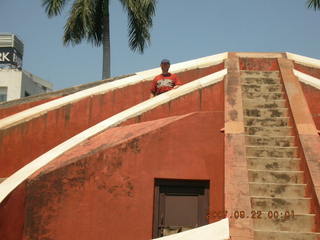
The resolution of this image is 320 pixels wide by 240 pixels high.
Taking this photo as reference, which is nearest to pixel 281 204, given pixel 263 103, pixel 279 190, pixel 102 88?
pixel 279 190

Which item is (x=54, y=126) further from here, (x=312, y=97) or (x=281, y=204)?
(x=312, y=97)

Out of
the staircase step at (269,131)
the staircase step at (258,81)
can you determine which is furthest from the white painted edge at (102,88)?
the staircase step at (269,131)

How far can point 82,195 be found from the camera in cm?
515

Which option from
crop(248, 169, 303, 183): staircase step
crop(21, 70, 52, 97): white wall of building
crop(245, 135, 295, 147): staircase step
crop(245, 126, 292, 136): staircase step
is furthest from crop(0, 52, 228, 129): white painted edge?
crop(21, 70, 52, 97): white wall of building

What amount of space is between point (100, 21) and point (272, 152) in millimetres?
11319

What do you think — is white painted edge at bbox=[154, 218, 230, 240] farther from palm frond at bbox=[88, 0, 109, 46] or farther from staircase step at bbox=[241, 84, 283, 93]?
palm frond at bbox=[88, 0, 109, 46]

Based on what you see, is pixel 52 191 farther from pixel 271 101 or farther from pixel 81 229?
pixel 271 101

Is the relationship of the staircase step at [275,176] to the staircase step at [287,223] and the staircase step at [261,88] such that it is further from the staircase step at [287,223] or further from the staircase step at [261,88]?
the staircase step at [261,88]

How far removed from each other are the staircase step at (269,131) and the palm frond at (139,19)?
975 centimetres

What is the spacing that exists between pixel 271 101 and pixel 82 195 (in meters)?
3.31

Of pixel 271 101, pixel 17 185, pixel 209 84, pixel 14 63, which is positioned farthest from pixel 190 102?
pixel 14 63

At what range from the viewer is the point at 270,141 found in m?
5.75

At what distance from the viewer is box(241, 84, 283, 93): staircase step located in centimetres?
739

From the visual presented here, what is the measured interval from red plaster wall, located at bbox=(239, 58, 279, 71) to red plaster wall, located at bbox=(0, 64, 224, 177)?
7.46ft
